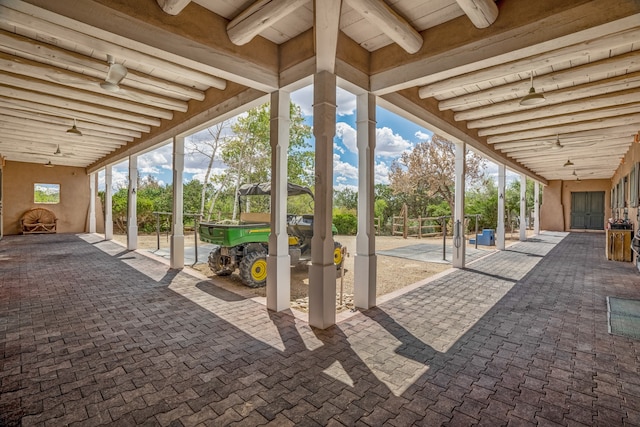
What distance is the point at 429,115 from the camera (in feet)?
16.0

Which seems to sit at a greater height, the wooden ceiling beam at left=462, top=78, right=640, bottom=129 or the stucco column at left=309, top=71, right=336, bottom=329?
the wooden ceiling beam at left=462, top=78, right=640, bottom=129

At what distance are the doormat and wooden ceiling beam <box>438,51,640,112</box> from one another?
2.85 m

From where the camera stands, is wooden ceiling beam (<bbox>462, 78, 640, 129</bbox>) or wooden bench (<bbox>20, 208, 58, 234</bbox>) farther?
wooden bench (<bbox>20, 208, 58, 234</bbox>)

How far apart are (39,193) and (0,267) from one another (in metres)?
12.9

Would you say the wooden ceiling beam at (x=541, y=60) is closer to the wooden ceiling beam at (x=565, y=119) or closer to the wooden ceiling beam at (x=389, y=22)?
the wooden ceiling beam at (x=389, y=22)

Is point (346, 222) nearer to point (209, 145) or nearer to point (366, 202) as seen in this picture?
point (209, 145)

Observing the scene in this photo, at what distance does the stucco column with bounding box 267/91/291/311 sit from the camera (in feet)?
12.0

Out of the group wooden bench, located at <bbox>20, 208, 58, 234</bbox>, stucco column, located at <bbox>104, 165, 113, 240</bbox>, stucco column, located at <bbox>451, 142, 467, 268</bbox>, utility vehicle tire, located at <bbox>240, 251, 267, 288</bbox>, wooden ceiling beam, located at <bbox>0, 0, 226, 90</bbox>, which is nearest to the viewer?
wooden ceiling beam, located at <bbox>0, 0, 226, 90</bbox>

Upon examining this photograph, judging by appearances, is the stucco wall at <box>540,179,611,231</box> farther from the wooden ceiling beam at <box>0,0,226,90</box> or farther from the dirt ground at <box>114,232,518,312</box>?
the wooden ceiling beam at <box>0,0,226,90</box>

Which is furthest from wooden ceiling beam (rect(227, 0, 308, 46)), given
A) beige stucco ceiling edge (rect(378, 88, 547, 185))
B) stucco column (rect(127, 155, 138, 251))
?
stucco column (rect(127, 155, 138, 251))

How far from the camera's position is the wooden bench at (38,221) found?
12281mm

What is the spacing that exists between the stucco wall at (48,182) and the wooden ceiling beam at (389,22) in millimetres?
15365

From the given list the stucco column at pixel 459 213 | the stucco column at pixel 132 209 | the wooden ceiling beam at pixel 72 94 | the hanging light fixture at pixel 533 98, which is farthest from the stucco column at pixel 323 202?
the stucco column at pixel 132 209

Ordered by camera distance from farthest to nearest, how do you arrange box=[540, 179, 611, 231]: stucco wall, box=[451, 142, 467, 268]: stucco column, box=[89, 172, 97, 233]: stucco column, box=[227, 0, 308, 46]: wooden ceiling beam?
box=[540, 179, 611, 231]: stucco wall < box=[89, 172, 97, 233]: stucco column < box=[451, 142, 467, 268]: stucco column < box=[227, 0, 308, 46]: wooden ceiling beam
